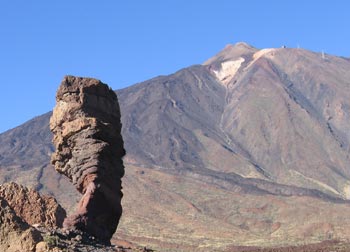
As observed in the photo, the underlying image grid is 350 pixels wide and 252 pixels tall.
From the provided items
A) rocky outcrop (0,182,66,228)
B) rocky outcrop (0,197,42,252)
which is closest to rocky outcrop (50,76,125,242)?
rocky outcrop (0,182,66,228)

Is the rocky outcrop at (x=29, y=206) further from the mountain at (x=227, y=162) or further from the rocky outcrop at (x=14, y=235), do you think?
the mountain at (x=227, y=162)

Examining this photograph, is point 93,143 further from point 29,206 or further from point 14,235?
point 14,235

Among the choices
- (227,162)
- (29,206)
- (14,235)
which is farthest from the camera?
(227,162)

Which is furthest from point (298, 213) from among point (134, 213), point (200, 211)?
point (134, 213)

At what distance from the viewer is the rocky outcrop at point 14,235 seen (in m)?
12.5

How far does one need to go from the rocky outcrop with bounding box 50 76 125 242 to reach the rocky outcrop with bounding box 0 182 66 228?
0.88m

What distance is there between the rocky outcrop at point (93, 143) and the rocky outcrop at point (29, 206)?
0.88 meters

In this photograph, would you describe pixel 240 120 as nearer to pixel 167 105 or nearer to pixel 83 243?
pixel 167 105

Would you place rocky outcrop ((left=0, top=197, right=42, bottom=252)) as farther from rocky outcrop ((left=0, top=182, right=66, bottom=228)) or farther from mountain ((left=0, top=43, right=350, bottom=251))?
mountain ((left=0, top=43, right=350, bottom=251))

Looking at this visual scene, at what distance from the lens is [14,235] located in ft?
41.4

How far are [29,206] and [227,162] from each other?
129 metres

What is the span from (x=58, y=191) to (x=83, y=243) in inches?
3510

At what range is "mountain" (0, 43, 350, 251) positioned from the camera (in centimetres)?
8547

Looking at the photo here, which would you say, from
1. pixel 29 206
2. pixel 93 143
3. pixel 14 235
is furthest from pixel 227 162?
pixel 14 235
